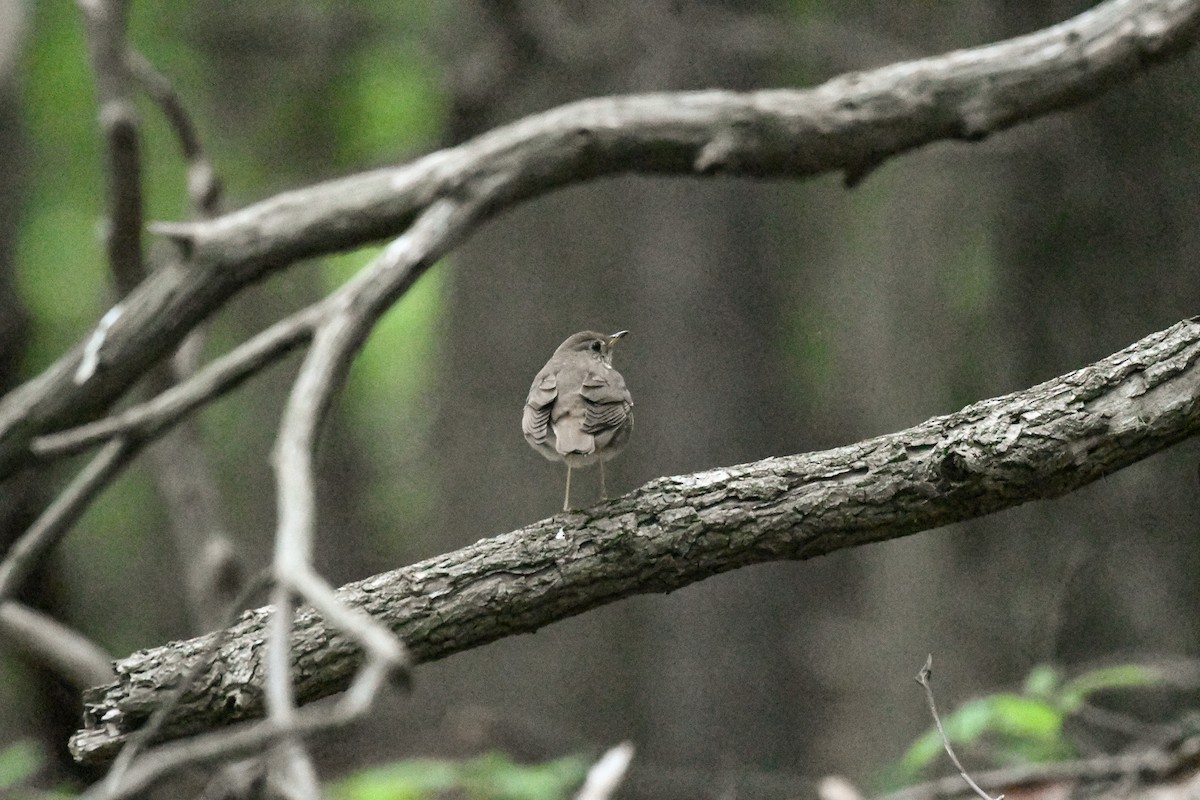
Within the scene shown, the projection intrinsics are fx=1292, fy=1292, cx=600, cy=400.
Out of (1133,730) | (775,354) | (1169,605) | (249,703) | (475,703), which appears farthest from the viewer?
(775,354)

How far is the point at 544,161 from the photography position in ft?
16.8

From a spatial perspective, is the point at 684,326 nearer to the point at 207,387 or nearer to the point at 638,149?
the point at 638,149

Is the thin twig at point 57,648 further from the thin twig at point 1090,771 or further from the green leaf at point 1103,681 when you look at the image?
the green leaf at point 1103,681

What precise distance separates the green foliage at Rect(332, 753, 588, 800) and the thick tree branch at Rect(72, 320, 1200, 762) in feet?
8.54

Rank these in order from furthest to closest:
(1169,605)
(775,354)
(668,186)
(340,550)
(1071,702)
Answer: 1. (340,550)
2. (775,354)
3. (668,186)
4. (1169,605)
5. (1071,702)

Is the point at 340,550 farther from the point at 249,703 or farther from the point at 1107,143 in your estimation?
the point at 249,703

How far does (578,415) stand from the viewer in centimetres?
360

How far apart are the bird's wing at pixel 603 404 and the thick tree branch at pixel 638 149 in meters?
1.53

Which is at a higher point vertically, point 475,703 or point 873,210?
point 873,210

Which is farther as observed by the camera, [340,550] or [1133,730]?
[340,550]

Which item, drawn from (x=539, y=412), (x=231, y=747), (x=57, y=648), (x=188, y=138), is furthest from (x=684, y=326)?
(x=231, y=747)

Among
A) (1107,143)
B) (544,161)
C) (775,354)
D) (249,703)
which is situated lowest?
(249,703)

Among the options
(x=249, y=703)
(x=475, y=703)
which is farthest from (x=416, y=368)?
(x=249, y=703)

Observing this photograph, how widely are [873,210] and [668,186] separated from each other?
2.30 m
